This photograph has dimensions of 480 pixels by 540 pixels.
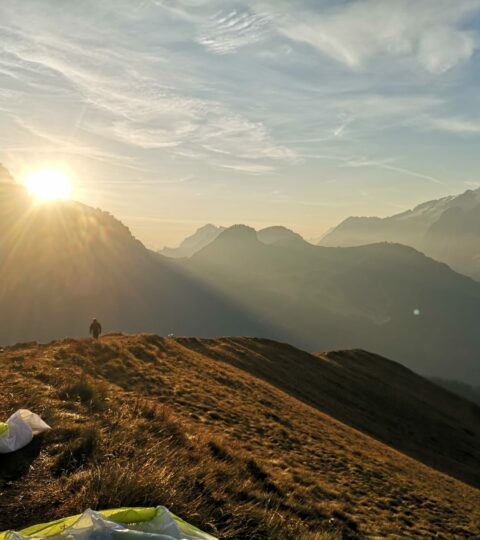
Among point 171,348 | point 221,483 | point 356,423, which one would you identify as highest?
point 221,483

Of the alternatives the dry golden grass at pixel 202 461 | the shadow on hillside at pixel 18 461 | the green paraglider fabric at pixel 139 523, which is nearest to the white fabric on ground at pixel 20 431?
the shadow on hillside at pixel 18 461

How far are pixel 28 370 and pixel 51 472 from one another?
10800mm

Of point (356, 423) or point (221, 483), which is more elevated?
point (221, 483)

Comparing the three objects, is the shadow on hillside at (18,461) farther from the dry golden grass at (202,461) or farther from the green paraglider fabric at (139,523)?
the green paraglider fabric at (139,523)

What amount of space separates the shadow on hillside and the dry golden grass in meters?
0.06

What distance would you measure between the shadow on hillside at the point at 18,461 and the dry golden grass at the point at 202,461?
2.3 inches

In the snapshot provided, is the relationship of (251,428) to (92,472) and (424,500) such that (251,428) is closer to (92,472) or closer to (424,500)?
(424,500)

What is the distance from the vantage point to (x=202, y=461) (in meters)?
9.01

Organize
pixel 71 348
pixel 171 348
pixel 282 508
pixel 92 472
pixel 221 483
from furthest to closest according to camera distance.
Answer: pixel 171 348 < pixel 71 348 < pixel 282 508 < pixel 221 483 < pixel 92 472

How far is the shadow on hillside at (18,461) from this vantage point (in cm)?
730

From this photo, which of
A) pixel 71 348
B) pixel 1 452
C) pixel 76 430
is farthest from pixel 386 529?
pixel 71 348

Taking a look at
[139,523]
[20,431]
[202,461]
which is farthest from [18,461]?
[139,523]

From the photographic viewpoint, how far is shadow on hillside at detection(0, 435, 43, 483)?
23.9 feet

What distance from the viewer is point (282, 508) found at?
8.90 meters
